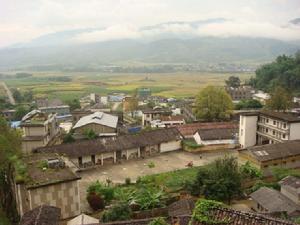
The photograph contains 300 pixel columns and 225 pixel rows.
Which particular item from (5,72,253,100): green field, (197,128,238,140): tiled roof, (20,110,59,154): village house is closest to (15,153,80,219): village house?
(20,110,59,154): village house

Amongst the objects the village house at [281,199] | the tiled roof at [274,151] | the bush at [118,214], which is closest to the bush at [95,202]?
the bush at [118,214]

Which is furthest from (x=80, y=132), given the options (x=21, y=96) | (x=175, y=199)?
(x=21, y=96)

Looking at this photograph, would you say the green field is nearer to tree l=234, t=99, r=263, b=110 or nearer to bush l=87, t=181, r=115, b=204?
tree l=234, t=99, r=263, b=110

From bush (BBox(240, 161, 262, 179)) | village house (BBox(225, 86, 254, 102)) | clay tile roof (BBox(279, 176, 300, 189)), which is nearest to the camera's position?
clay tile roof (BBox(279, 176, 300, 189))

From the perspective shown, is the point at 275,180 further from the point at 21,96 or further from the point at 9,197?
the point at 21,96

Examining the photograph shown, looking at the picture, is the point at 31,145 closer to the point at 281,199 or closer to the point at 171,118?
the point at 171,118

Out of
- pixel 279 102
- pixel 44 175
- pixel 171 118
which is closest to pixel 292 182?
pixel 44 175

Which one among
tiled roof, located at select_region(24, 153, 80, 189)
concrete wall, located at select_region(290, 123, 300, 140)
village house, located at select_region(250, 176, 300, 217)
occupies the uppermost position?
tiled roof, located at select_region(24, 153, 80, 189)
